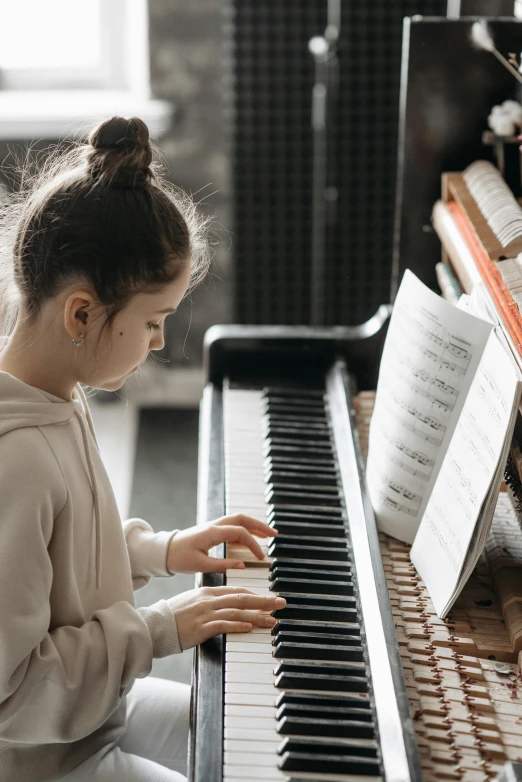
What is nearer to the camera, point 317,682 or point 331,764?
point 331,764

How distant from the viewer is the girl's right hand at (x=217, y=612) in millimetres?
1272

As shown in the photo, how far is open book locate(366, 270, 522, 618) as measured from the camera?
121 cm

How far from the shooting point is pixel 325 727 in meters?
1.11

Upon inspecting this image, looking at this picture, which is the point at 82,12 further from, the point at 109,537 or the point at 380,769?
the point at 380,769

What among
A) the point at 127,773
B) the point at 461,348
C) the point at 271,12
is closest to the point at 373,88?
the point at 271,12

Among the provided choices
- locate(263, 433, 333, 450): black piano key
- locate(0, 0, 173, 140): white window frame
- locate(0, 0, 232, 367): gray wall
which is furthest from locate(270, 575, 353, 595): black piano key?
locate(0, 0, 173, 140): white window frame

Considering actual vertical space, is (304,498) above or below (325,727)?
above

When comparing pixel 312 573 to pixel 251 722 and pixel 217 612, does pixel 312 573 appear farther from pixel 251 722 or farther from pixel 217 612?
pixel 251 722

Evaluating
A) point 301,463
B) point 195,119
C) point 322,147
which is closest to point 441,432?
point 301,463

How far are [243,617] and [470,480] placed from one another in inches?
14.2

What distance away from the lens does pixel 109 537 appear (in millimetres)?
1362

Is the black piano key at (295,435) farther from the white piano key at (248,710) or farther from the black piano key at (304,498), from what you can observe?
the white piano key at (248,710)

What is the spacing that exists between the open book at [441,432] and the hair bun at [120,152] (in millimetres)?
478

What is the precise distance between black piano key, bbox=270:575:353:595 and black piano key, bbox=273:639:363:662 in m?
0.13
